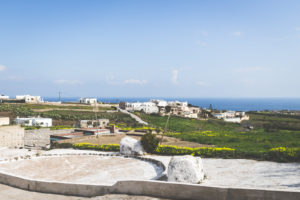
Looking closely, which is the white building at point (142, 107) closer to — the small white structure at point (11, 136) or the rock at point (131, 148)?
the small white structure at point (11, 136)

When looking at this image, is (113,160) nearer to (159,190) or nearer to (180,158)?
(180,158)

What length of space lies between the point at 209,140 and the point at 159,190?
1926cm

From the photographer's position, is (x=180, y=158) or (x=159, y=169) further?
(x=159, y=169)

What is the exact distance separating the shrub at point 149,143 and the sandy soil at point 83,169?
5.74ft

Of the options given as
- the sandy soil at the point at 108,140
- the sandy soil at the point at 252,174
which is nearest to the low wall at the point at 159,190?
A: the sandy soil at the point at 252,174

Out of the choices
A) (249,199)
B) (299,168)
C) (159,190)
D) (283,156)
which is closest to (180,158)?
(159,190)

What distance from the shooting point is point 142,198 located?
844 centimetres

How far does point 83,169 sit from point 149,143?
19.1 ft

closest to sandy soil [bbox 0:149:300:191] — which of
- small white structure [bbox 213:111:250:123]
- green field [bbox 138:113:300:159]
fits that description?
green field [bbox 138:113:300:159]

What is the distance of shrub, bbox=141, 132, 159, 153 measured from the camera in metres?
20.1

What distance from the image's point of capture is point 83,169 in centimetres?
1600

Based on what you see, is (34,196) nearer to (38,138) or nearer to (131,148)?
(131,148)

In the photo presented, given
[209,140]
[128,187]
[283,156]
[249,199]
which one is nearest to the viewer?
[249,199]

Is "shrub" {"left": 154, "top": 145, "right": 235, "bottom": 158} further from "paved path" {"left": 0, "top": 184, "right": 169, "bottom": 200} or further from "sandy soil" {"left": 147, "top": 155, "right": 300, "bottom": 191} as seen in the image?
"paved path" {"left": 0, "top": 184, "right": 169, "bottom": 200}
